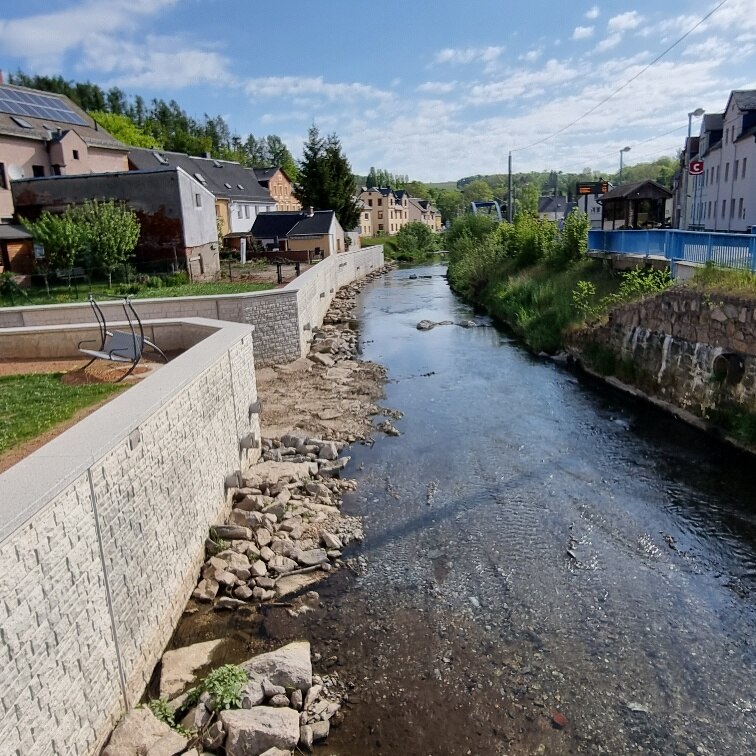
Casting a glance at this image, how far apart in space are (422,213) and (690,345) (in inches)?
3937

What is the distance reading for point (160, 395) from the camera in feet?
23.0

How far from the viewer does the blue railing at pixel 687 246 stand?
1340cm

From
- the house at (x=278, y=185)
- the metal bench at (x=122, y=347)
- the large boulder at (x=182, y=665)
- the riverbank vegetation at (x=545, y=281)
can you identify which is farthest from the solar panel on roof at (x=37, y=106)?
the large boulder at (x=182, y=665)

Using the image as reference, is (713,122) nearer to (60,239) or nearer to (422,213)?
(60,239)

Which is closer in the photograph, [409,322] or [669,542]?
[669,542]

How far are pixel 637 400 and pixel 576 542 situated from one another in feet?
24.3

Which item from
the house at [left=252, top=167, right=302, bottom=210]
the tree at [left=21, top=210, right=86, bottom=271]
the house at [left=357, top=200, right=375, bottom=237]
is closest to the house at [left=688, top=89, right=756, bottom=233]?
the tree at [left=21, top=210, right=86, bottom=271]

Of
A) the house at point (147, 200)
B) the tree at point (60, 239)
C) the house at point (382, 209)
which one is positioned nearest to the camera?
the tree at point (60, 239)

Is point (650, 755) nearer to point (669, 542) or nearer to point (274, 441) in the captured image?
point (669, 542)

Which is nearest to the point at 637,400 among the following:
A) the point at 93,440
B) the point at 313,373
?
the point at 313,373

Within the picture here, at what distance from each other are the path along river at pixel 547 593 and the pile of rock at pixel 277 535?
411mm

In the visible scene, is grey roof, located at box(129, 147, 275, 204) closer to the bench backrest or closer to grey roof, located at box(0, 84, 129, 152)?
grey roof, located at box(0, 84, 129, 152)

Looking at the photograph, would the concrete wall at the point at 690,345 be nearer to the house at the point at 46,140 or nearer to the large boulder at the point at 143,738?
the large boulder at the point at 143,738

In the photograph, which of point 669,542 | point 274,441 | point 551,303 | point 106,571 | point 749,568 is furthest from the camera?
point 551,303
